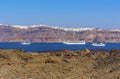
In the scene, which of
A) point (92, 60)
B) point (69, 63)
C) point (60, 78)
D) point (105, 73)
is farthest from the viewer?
point (92, 60)

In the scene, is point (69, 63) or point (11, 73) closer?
point (11, 73)

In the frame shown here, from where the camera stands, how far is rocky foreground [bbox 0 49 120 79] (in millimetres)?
15094

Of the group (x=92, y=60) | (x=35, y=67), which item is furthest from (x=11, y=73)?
(x=92, y=60)

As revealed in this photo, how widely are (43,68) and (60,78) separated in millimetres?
1324

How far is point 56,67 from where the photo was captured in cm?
1641

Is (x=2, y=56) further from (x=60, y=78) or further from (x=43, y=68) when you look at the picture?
(x=60, y=78)

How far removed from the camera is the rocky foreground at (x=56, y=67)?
15.1 m

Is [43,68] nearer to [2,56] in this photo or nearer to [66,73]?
[66,73]

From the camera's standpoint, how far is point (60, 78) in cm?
1495

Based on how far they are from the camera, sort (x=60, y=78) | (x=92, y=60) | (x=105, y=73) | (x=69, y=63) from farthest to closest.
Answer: (x=92, y=60)
(x=69, y=63)
(x=105, y=73)
(x=60, y=78)

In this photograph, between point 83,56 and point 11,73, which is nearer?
point 11,73

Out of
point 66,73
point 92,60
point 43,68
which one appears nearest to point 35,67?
point 43,68

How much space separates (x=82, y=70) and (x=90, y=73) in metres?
0.51

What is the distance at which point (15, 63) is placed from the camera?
16578mm
